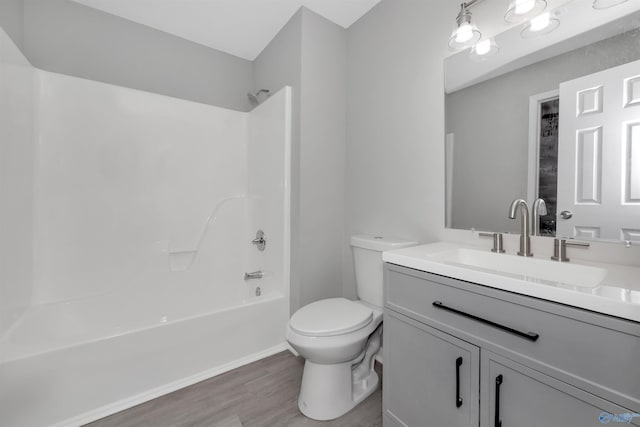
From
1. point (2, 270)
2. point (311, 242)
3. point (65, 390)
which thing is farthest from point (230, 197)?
point (65, 390)

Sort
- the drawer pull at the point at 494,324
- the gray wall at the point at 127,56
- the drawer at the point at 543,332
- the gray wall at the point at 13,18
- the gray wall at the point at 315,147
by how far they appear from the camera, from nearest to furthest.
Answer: the drawer at the point at 543,332 → the drawer pull at the point at 494,324 → the gray wall at the point at 13,18 → the gray wall at the point at 127,56 → the gray wall at the point at 315,147

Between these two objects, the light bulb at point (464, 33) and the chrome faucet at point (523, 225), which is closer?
the chrome faucet at point (523, 225)

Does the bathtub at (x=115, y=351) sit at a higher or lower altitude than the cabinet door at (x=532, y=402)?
lower

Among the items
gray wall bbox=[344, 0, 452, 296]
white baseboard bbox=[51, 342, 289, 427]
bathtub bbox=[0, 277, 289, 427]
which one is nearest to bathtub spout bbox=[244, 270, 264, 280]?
bathtub bbox=[0, 277, 289, 427]

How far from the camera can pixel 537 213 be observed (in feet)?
3.81

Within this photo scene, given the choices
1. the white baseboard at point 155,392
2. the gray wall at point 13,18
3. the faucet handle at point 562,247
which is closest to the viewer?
→ the faucet handle at point 562,247

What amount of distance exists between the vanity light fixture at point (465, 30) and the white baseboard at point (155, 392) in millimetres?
2196

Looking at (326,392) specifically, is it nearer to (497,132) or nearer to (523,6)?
(497,132)

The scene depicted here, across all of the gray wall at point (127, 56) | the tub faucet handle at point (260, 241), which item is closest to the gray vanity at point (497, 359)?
the tub faucet handle at point (260, 241)

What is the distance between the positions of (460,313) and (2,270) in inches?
83.7

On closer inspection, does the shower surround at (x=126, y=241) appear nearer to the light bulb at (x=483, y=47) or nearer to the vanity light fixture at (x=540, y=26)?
the light bulb at (x=483, y=47)

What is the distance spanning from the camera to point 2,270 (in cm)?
137

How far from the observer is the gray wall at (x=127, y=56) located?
1834 mm

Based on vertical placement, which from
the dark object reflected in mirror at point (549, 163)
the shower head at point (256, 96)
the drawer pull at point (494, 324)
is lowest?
the drawer pull at point (494, 324)
